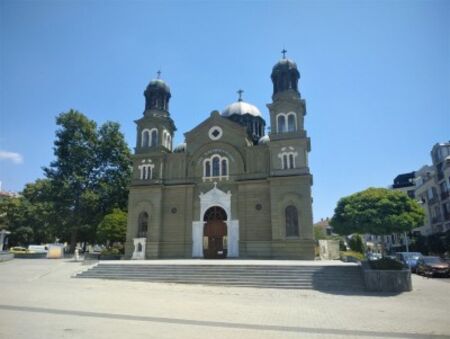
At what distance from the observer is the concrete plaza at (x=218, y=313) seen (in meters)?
7.81

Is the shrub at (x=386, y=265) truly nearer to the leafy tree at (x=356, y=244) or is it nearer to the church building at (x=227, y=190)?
the church building at (x=227, y=190)

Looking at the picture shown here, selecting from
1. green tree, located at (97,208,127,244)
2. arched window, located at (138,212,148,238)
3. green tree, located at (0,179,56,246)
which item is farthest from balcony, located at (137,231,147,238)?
green tree, located at (0,179,56,246)

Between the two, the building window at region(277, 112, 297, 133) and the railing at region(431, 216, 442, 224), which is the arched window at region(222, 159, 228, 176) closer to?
the building window at region(277, 112, 297, 133)

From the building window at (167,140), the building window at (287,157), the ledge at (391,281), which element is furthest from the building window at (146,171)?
the ledge at (391,281)

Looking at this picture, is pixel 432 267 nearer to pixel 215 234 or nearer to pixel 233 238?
pixel 233 238

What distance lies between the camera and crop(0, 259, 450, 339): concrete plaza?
7809mm

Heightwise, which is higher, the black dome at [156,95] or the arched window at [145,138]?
the black dome at [156,95]

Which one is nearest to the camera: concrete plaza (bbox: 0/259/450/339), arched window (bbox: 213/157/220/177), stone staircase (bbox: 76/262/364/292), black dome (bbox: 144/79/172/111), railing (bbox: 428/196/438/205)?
concrete plaza (bbox: 0/259/450/339)

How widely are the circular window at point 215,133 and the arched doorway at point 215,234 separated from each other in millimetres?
6767

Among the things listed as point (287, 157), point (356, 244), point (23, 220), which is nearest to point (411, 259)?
point (356, 244)

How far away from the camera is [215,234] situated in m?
27.5

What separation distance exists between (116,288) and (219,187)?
14.0 m

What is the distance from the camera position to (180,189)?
95.3 feet

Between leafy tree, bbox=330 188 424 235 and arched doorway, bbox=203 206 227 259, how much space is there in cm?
1035
